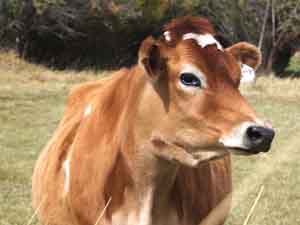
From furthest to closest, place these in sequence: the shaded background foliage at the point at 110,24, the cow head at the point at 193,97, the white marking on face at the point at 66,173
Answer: the shaded background foliage at the point at 110,24, the white marking on face at the point at 66,173, the cow head at the point at 193,97

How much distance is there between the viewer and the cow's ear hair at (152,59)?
296 centimetres

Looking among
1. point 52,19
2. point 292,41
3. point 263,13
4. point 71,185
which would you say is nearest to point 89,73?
point 52,19

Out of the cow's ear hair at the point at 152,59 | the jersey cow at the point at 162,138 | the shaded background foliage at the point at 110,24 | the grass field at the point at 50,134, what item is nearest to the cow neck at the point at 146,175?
the jersey cow at the point at 162,138

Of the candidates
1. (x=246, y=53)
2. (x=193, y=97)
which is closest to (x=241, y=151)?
(x=193, y=97)

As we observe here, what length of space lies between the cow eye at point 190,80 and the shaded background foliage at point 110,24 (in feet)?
65.9

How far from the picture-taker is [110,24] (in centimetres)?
2483

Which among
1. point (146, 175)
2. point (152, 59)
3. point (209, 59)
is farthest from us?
point (146, 175)

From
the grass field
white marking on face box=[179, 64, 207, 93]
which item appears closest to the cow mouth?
the grass field

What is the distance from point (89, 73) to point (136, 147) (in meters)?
17.4

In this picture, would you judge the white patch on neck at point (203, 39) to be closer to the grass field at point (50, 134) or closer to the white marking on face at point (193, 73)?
the white marking on face at point (193, 73)

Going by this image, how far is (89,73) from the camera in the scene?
20.4 meters

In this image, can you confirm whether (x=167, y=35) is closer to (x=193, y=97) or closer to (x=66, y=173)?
(x=193, y=97)

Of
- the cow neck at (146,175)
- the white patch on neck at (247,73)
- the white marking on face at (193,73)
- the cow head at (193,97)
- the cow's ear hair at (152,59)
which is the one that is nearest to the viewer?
the cow head at (193,97)

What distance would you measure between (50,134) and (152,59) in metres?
8.71
